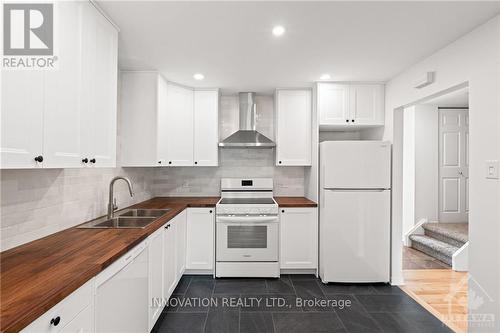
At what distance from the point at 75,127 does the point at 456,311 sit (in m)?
3.55

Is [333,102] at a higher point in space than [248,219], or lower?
higher

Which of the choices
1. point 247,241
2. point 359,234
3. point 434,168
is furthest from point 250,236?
point 434,168

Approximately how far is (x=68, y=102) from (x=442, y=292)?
3861 millimetres

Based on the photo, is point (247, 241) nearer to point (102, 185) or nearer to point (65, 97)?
point (102, 185)

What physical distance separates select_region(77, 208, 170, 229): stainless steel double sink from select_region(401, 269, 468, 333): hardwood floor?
9.28 ft

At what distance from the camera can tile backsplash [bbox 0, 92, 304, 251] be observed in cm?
157

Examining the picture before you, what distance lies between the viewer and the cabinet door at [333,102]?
3305 mm

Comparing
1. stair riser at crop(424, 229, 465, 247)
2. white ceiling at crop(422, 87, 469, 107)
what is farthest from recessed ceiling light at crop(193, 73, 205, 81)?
stair riser at crop(424, 229, 465, 247)

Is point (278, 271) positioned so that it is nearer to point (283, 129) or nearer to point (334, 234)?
point (334, 234)

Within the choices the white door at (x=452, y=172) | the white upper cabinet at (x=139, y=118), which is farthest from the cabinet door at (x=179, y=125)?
the white door at (x=452, y=172)

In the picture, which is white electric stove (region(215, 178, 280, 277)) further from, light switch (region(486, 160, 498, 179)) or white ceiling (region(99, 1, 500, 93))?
light switch (region(486, 160, 498, 179))

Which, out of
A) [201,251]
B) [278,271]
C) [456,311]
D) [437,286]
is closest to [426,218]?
[437,286]

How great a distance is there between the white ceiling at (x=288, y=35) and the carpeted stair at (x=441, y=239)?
2.59 meters

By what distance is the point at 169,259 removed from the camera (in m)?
2.56
